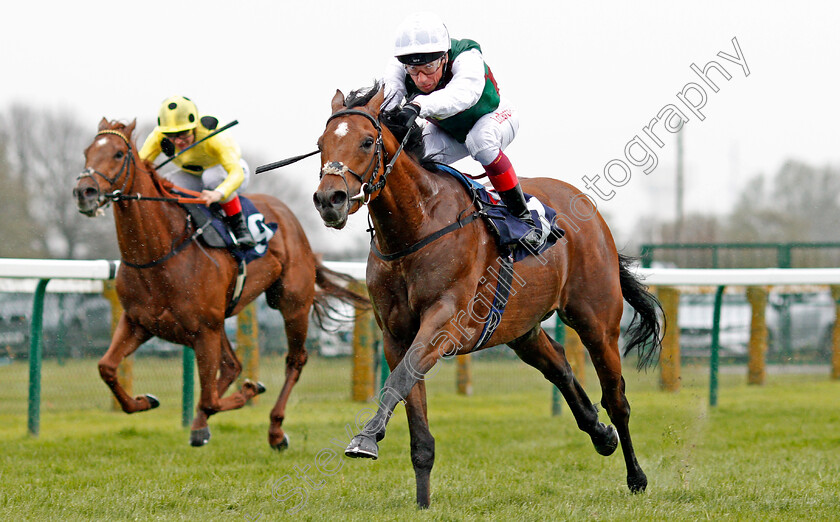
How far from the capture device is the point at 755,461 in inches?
243

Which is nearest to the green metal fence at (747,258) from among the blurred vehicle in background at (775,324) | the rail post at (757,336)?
the blurred vehicle in background at (775,324)

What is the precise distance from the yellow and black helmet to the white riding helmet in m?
2.86

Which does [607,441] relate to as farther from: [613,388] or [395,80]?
[395,80]

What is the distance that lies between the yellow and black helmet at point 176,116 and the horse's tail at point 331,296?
1998 mm

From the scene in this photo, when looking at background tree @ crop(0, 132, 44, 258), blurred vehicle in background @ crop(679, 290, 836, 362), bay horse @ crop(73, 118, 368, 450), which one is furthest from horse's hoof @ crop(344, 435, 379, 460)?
background tree @ crop(0, 132, 44, 258)

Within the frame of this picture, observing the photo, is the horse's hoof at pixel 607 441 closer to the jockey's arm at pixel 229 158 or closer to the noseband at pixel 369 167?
the noseband at pixel 369 167

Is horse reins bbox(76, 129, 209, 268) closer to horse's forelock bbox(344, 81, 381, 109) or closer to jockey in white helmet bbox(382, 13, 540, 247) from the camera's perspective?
jockey in white helmet bbox(382, 13, 540, 247)

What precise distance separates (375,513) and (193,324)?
2492 mm

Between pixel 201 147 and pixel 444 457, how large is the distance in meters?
2.91

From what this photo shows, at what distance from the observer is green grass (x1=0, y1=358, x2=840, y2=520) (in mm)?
4648

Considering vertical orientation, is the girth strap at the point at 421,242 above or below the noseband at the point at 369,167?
below

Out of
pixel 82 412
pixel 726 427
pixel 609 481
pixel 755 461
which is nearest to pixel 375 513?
pixel 609 481

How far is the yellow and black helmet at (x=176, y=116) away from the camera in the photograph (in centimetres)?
680

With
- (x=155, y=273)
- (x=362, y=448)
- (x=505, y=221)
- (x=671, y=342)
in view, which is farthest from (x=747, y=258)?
(x=362, y=448)
